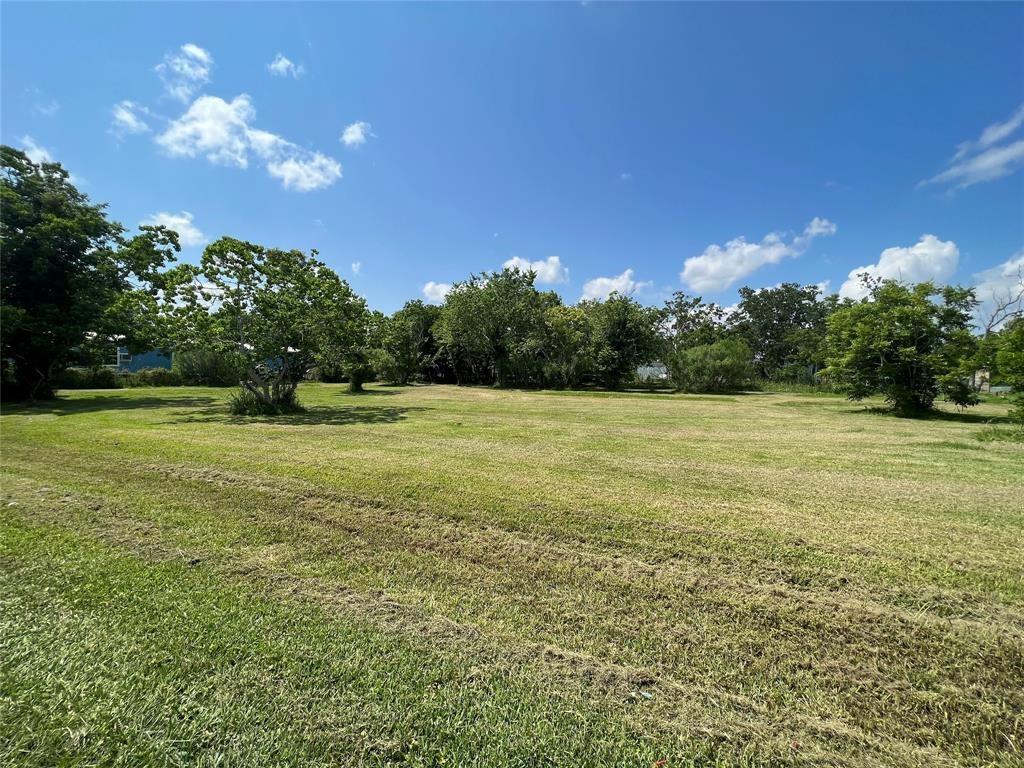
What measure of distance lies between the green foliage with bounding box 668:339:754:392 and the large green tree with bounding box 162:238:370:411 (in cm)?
2172

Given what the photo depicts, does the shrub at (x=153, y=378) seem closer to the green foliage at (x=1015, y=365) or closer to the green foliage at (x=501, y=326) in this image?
the green foliage at (x=501, y=326)

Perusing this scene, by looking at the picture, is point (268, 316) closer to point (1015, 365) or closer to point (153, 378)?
point (1015, 365)

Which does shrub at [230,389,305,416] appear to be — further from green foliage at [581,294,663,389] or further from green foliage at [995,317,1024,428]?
green foliage at [581,294,663,389]

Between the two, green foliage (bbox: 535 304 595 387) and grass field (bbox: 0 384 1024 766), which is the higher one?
green foliage (bbox: 535 304 595 387)

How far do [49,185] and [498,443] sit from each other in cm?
2127

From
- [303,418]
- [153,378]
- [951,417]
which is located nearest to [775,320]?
[951,417]

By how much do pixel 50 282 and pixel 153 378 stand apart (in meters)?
13.4

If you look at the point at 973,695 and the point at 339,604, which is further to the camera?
the point at 339,604

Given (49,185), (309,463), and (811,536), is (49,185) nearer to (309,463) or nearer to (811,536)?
(309,463)

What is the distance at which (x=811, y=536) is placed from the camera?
334 centimetres

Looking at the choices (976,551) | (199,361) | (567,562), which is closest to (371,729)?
(567,562)

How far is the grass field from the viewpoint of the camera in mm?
1596

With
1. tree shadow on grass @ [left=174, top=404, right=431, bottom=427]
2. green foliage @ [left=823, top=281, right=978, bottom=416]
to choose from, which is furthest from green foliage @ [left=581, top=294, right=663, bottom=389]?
tree shadow on grass @ [left=174, top=404, right=431, bottom=427]

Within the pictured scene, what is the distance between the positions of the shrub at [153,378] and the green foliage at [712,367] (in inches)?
1299
